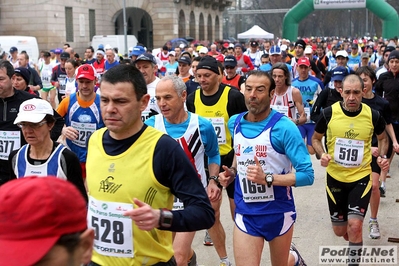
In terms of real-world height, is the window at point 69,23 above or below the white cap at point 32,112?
above

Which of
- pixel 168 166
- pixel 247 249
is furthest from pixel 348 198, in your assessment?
pixel 168 166

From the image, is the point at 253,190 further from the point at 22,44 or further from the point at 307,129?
the point at 22,44

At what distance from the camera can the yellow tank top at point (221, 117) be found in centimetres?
600

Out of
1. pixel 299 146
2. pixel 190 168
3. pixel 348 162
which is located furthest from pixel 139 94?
pixel 348 162

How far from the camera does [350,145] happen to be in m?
5.59

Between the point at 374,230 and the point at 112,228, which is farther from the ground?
the point at 112,228

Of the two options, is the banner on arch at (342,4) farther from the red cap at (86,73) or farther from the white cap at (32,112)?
the white cap at (32,112)

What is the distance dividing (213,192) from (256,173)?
60cm

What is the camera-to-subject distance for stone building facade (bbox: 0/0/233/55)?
36.8 meters

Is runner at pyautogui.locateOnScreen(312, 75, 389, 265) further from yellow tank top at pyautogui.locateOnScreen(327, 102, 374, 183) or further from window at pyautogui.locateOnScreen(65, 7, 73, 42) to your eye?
window at pyautogui.locateOnScreen(65, 7, 73, 42)

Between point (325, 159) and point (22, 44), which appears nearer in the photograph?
point (325, 159)

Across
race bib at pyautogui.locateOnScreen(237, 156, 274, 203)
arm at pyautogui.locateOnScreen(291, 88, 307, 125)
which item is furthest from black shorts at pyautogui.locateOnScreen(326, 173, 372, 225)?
arm at pyautogui.locateOnScreen(291, 88, 307, 125)

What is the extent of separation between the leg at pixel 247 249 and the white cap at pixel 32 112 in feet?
5.62

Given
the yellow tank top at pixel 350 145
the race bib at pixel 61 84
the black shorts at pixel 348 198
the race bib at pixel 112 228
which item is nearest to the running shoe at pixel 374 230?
the black shorts at pixel 348 198
